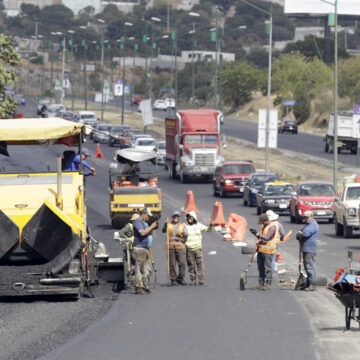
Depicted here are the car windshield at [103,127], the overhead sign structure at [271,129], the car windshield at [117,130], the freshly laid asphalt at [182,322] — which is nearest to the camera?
the freshly laid asphalt at [182,322]

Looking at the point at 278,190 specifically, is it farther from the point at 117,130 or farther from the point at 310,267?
the point at 117,130

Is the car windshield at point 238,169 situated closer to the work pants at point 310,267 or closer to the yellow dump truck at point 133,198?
the yellow dump truck at point 133,198

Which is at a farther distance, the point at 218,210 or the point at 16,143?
Answer: the point at 218,210

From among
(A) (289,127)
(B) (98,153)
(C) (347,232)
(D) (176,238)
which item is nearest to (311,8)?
(A) (289,127)

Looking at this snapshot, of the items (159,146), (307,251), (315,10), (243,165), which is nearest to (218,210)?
(307,251)

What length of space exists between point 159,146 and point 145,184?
109 ft

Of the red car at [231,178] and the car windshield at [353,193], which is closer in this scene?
the car windshield at [353,193]

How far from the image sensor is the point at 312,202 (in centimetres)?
3794

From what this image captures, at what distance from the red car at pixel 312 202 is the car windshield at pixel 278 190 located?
214 centimetres

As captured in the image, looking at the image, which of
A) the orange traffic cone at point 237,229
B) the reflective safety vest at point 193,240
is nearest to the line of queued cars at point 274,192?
the orange traffic cone at point 237,229

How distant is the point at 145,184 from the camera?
35219 mm

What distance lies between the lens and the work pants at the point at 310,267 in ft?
71.5

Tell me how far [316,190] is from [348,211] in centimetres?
625

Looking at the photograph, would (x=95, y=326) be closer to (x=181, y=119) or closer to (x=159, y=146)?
(x=181, y=119)
